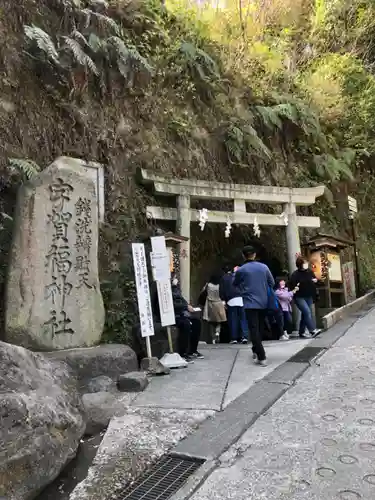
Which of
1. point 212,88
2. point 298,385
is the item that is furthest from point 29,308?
point 212,88

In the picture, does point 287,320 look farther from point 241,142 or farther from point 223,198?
point 241,142

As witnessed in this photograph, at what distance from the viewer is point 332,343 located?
743 centimetres

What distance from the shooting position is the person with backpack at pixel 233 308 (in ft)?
29.8

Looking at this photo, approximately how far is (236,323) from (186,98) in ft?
20.6

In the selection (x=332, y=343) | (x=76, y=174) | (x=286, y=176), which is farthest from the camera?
(x=286, y=176)

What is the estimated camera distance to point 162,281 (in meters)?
6.91

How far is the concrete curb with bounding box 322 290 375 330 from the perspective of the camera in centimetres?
943

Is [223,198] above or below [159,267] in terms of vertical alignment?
above

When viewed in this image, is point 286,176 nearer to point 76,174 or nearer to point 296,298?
point 296,298

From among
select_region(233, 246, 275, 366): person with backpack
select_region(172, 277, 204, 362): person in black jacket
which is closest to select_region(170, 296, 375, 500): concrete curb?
select_region(233, 246, 275, 366): person with backpack

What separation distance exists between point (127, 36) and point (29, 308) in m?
7.55

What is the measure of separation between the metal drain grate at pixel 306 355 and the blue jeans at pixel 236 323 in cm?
214

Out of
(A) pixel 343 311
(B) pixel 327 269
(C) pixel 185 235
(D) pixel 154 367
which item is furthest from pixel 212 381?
(B) pixel 327 269

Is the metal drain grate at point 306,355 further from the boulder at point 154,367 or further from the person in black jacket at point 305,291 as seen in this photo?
the boulder at point 154,367
